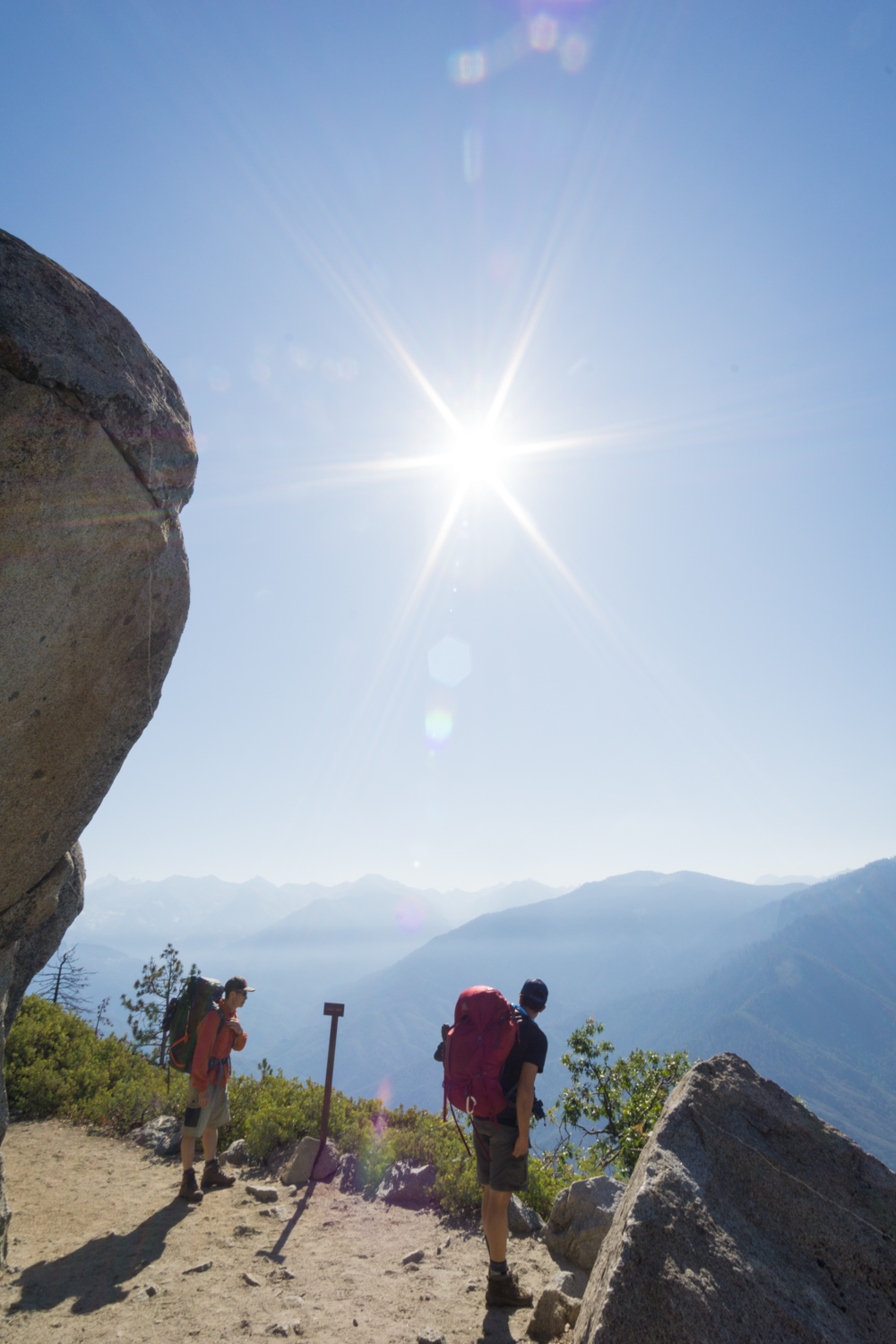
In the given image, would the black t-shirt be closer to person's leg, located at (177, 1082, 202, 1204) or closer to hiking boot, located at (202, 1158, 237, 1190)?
person's leg, located at (177, 1082, 202, 1204)

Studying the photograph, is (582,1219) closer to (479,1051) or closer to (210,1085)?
(479,1051)

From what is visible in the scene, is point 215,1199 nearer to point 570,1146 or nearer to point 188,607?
point 188,607

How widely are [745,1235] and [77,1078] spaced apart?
14.7 metres

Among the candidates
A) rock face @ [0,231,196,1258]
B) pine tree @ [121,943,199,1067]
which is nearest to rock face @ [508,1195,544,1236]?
rock face @ [0,231,196,1258]

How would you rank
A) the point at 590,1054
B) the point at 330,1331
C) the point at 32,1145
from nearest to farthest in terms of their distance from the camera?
the point at 330,1331 < the point at 32,1145 < the point at 590,1054

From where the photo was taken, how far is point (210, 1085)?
951 cm

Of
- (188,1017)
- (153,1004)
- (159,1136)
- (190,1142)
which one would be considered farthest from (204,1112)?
(153,1004)

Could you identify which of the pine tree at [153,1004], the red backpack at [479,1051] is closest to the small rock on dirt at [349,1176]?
the red backpack at [479,1051]

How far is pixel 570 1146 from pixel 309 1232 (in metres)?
15.0

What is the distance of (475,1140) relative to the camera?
6.72 meters

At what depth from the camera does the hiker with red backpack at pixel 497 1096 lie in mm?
6445

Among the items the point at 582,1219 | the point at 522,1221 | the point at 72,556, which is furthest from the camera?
the point at 522,1221

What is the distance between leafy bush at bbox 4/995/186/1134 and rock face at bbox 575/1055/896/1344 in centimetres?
1205

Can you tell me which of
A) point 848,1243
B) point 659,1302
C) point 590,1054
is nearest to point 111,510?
point 659,1302
